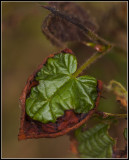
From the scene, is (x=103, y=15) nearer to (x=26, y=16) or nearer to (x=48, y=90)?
(x=26, y=16)

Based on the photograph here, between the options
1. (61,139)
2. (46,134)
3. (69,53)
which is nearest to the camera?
(46,134)

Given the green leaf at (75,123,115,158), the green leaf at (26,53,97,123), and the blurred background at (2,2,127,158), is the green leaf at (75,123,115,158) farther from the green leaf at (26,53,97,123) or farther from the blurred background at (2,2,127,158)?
the blurred background at (2,2,127,158)

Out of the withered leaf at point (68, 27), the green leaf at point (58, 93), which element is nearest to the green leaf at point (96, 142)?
the green leaf at point (58, 93)

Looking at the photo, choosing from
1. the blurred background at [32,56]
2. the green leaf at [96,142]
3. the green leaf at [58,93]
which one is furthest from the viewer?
the blurred background at [32,56]

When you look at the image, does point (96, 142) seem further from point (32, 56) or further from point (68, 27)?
Result: point (32, 56)

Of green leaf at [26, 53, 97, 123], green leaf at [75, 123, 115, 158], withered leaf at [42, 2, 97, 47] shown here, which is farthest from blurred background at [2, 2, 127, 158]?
green leaf at [26, 53, 97, 123]

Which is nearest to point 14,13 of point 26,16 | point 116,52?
point 26,16

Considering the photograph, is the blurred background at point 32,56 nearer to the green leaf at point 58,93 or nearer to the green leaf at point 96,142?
the green leaf at point 96,142
